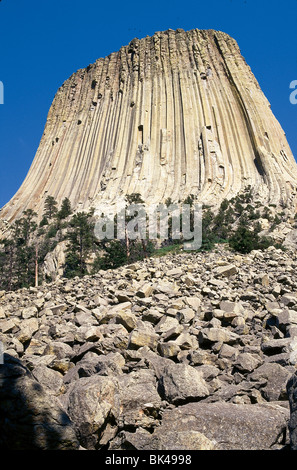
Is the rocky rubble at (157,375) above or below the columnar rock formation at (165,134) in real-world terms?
below

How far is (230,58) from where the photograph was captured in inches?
1802

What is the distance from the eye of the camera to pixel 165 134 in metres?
41.6

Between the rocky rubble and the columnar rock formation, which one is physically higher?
the columnar rock formation

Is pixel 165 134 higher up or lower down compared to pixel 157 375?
higher up

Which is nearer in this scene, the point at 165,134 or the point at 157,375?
the point at 157,375

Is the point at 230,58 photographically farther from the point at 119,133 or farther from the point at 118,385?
the point at 118,385

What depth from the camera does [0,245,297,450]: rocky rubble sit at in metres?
2.56

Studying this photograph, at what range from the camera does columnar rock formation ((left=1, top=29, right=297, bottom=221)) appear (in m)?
38.3

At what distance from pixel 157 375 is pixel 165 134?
4007 centimetres

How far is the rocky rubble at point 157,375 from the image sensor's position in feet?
8.39

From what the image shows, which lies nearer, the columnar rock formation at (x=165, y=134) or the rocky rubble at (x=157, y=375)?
the rocky rubble at (x=157, y=375)

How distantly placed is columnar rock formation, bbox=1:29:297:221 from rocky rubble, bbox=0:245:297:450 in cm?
2942

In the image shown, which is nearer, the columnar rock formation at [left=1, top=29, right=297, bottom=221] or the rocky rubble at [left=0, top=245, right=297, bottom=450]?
the rocky rubble at [left=0, top=245, right=297, bottom=450]

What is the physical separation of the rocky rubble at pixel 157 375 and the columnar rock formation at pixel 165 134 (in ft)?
96.5
